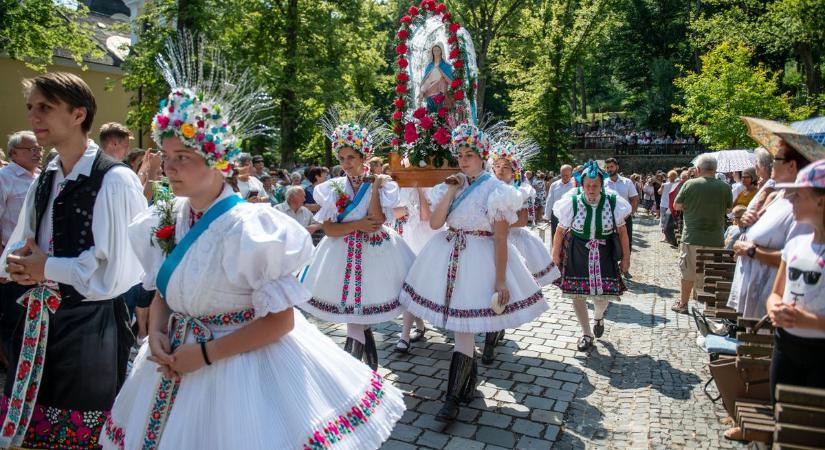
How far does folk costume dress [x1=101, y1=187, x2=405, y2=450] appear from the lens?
220cm

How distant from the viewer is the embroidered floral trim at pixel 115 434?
2440 millimetres

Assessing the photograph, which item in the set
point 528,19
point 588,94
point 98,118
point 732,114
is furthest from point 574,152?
point 98,118

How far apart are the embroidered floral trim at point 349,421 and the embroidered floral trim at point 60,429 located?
53.6 inches

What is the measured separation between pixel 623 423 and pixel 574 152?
3746cm

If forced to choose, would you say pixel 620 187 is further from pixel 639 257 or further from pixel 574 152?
pixel 574 152

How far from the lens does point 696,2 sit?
1644 inches

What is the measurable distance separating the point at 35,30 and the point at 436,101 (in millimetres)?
12819

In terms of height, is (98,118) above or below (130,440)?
above

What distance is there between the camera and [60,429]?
2.91 metres

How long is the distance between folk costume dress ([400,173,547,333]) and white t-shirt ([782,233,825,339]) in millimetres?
1962

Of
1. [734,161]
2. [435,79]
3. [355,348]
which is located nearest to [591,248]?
[435,79]

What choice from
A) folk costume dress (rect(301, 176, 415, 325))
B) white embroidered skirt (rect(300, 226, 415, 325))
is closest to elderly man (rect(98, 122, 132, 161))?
folk costume dress (rect(301, 176, 415, 325))

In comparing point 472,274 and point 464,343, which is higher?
point 472,274

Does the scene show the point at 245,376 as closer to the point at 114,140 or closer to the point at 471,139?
the point at 471,139
